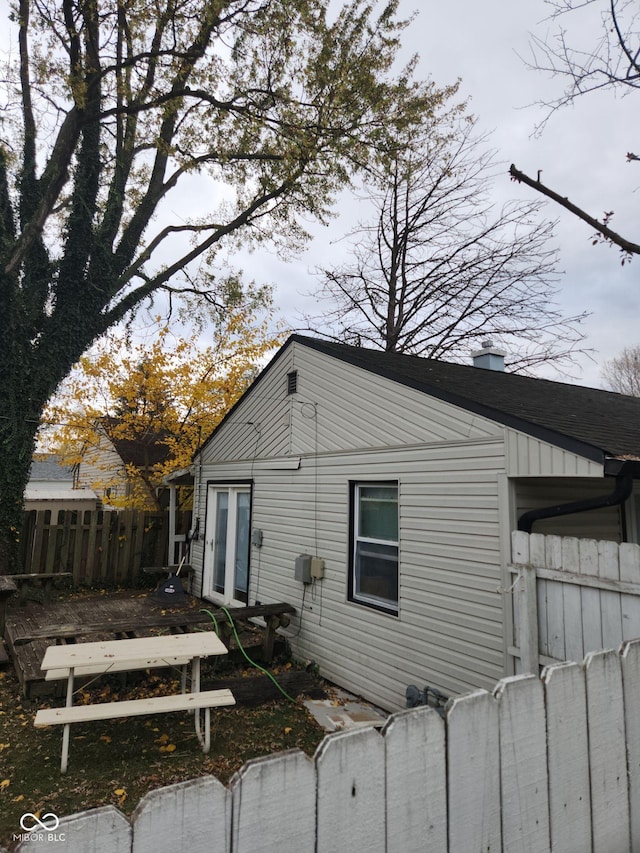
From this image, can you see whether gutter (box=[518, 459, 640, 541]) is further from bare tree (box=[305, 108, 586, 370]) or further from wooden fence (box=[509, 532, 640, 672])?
bare tree (box=[305, 108, 586, 370])

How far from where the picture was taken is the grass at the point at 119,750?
3.76 m

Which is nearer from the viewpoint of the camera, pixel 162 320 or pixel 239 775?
pixel 239 775

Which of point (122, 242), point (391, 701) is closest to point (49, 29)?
point (122, 242)

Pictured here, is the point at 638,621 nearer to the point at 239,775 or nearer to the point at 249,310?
the point at 239,775

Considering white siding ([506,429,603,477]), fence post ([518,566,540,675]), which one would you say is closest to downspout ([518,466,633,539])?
white siding ([506,429,603,477])

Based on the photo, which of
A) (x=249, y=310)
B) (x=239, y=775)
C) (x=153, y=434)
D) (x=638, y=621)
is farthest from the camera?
(x=249, y=310)

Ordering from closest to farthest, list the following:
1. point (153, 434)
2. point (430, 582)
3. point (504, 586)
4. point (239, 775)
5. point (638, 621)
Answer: point (239, 775) → point (638, 621) → point (504, 586) → point (430, 582) → point (153, 434)

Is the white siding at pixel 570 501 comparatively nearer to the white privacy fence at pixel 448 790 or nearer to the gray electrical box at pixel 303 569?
the white privacy fence at pixel 448 790

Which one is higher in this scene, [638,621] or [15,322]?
[15,322]

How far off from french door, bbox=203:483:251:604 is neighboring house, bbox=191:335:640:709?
99mm

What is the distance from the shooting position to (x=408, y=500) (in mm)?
5547

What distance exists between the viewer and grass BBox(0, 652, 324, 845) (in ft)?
12.3

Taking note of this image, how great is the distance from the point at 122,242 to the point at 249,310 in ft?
13.3

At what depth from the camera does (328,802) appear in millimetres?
1423
